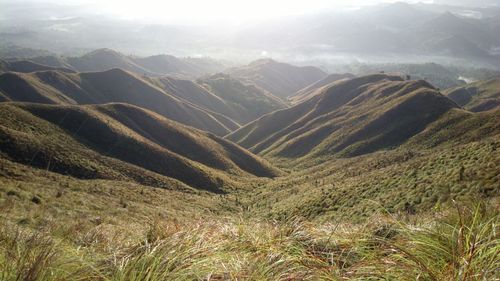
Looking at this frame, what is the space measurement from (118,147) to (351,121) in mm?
74604

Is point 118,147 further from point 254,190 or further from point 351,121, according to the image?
point 351,121

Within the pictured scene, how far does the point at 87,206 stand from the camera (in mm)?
27094

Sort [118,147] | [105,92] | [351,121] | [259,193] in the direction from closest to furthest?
[259,193]
[118,147]
[351,121]
[105,92]

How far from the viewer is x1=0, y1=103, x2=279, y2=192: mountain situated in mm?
49031

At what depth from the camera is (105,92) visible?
182750mm

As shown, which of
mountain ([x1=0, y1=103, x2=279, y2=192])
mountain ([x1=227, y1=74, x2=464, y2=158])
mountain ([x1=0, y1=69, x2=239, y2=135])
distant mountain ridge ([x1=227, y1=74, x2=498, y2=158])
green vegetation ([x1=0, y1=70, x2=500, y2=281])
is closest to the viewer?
green vegetation ([x1=0, y1=70, x2=500, y2=281])

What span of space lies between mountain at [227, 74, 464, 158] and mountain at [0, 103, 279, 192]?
25139mm

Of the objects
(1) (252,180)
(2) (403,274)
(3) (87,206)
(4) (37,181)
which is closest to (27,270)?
(2) (403,274)

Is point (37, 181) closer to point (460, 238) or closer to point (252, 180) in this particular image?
point (460, 238)

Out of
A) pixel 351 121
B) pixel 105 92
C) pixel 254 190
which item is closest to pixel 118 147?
pixel 254 190

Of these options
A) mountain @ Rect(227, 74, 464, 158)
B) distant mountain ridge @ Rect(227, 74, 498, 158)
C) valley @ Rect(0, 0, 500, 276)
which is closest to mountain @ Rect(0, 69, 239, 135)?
valley @ Rect(0, 0, 500, 276)

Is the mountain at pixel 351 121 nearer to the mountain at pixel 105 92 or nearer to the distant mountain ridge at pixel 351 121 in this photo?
the distant mountain ridge at pixel 351 121

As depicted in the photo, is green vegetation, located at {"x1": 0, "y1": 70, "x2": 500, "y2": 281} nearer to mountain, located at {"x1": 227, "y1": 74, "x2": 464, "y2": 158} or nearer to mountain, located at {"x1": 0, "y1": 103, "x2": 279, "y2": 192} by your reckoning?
mountain, located at {"x1": 0, "y1": 103, "x2": 279, "y2": 192}

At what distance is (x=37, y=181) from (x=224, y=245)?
3592 centimetres
